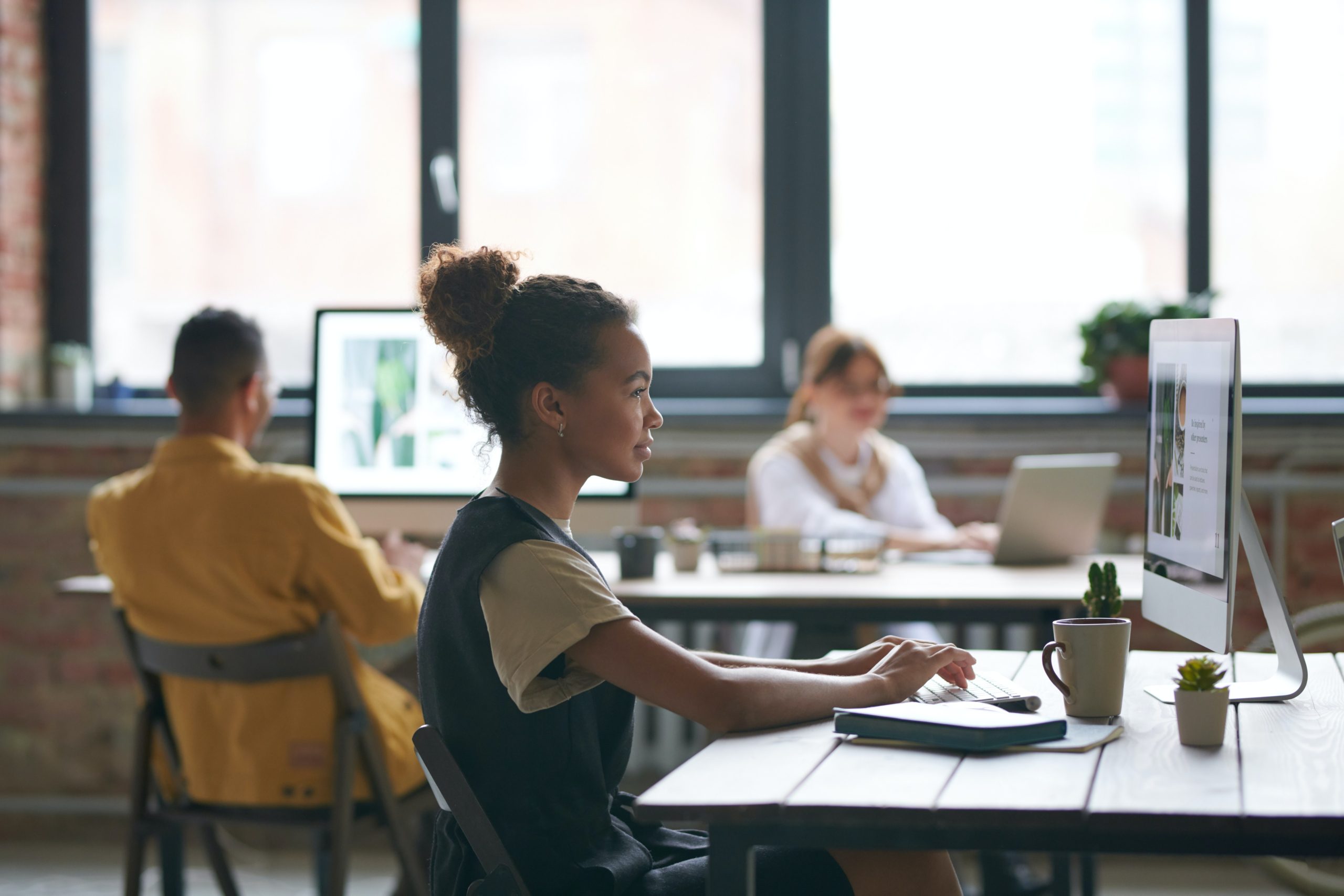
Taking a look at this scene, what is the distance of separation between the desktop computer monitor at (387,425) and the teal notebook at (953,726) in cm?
152

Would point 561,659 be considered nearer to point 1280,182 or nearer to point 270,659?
point 270,659

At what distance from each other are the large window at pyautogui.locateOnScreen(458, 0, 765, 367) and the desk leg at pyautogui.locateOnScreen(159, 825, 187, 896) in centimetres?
194

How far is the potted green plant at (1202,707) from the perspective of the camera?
1285 millimetres

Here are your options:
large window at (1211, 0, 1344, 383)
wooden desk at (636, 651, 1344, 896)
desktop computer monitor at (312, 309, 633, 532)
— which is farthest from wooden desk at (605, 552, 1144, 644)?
large window at (1211, 0, 1344, 383)

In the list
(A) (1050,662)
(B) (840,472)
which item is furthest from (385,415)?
(A) (1050,662)

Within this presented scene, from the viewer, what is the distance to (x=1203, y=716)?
128 centimetres

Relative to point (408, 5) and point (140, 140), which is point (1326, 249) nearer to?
point (408, 5)

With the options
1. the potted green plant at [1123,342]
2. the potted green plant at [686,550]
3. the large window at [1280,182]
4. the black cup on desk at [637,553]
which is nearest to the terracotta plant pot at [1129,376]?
the potted green plant at [1123,342]

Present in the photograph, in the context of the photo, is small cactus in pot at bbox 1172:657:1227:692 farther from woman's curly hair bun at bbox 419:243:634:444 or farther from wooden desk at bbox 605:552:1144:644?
wooden desk at bbox 605:552:1144:644

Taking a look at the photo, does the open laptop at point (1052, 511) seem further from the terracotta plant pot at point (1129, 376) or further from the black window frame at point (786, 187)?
the black window frame at point (786, 187)

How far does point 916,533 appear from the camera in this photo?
325 cm

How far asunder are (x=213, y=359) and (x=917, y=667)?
148 centimetres

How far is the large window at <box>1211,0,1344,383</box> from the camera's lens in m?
3.71

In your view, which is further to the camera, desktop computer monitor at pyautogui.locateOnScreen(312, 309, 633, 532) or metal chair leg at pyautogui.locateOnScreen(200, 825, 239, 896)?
desktop computer monitor at pyautogui.locateOnScreen(312, 309, 633, 532)
